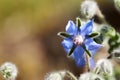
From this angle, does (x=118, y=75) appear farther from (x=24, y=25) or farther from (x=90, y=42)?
(x=24, y=25)

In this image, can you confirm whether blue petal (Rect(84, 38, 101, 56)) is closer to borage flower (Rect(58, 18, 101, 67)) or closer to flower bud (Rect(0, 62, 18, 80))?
borage flower (Rect(58, 18, 101, 67))

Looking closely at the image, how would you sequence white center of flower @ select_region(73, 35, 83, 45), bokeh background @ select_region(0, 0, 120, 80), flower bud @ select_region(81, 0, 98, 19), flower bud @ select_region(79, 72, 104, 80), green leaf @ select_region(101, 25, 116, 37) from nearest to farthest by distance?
flower bud @ select_region(79, 72, 104, 80), white center of flower @ select_region(73, 35, 83, 45), flower bud @ select_region(81, 0, 98, 19), green leaf @ select_region(101, 25, 116, 37), bokeh background @ select_region(0, 0, 120, 80)

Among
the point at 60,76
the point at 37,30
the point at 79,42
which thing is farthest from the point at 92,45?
the point at 37,30

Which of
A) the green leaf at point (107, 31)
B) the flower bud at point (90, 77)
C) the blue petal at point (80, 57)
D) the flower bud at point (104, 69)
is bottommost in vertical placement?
the flower bud at point (90, 77)

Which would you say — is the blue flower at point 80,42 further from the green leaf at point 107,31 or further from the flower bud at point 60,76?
the green leaf at point 107,31

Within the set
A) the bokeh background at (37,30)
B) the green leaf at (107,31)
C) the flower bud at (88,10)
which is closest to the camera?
the flower bud at (88,10)

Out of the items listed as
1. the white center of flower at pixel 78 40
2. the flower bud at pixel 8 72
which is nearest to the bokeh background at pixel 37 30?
the flower bud at pixel 8 72

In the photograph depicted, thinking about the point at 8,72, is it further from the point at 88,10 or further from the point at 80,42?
the point at 88,10

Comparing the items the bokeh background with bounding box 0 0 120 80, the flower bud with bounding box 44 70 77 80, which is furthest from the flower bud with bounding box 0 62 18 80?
the bokeh background with bounding box 0 0 120 80
